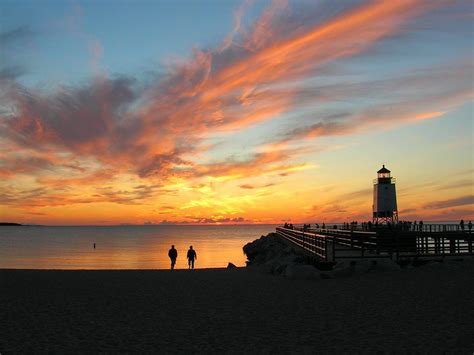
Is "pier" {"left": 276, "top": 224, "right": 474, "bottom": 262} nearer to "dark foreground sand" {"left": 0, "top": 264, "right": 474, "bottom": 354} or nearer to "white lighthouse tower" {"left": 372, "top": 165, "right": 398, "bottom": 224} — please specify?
"dark foreground sand" {"left": 0, "top": 264, "right": 474, "bottom": 354}

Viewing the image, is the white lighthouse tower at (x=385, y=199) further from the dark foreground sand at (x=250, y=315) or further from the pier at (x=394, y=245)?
the dark foreground sand at (x=250, y=315)

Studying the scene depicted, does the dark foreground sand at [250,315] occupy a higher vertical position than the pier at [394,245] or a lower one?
lower

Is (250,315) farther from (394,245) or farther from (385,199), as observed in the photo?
(385,199)

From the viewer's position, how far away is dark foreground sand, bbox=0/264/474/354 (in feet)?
31.4

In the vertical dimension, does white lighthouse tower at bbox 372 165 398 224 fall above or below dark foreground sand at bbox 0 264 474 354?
above

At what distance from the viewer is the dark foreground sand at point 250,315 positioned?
958cm

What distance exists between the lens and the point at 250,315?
1262cm

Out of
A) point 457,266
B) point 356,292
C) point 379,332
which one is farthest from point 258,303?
point 457,266

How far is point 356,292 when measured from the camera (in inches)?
615

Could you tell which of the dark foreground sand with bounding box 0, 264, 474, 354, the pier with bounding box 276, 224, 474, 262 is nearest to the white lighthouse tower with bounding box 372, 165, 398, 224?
the pier with bounding box 276, 224, 474, 262

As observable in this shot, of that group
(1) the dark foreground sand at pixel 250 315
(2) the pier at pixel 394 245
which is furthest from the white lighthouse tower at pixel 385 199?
(1) the dark foreground sand at pixel 250 315

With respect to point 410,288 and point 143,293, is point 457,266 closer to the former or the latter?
point 410,288

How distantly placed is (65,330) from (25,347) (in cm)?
158

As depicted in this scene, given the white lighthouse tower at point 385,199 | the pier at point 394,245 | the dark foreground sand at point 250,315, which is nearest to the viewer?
the dark foreground sand at point 250,315
